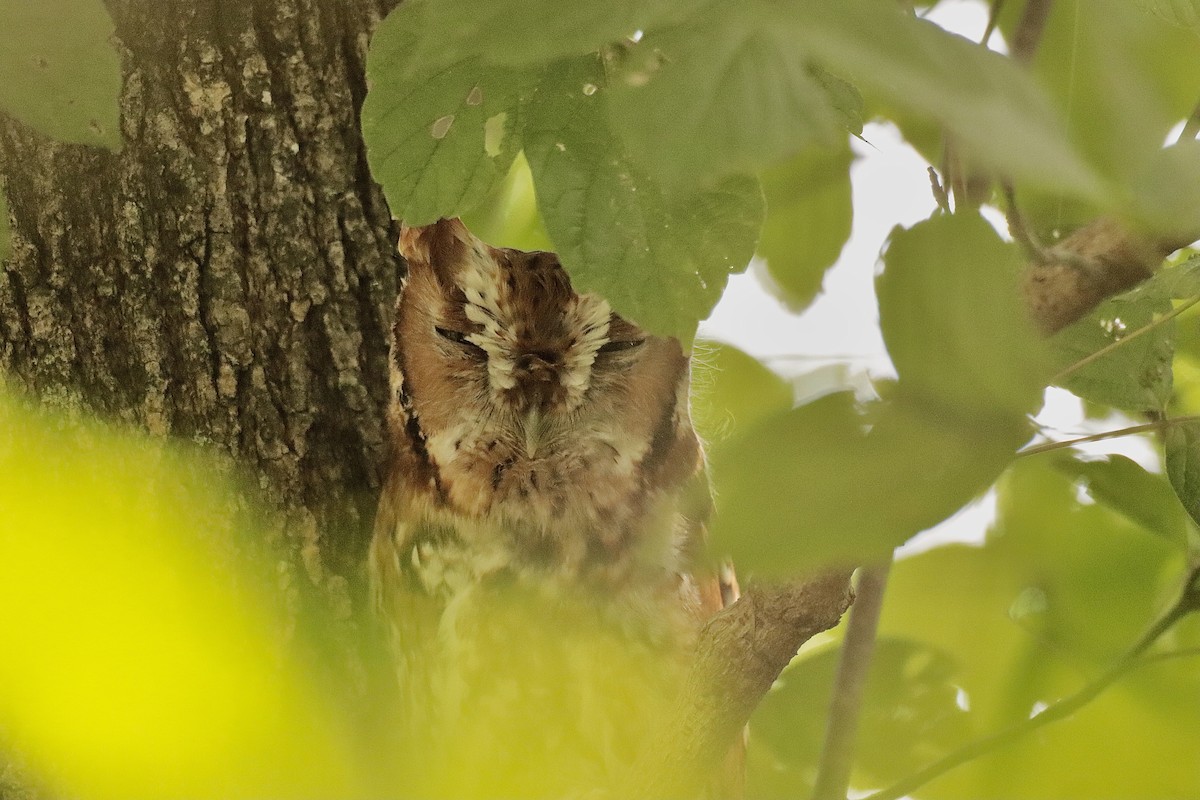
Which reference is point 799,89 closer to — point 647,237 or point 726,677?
point 647,237

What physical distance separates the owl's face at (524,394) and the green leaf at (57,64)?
0.55m

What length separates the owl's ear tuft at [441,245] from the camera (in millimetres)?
1041

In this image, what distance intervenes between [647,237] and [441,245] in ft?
1.74

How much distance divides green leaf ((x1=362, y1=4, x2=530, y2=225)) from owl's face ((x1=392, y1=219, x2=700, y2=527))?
36 centimetres

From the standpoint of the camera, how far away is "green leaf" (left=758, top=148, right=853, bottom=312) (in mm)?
901

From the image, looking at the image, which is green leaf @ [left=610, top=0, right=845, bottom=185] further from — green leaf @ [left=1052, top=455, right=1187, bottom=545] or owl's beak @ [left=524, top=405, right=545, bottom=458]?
owl's beak @ [left=524, top=405, right=545, bottom=458]

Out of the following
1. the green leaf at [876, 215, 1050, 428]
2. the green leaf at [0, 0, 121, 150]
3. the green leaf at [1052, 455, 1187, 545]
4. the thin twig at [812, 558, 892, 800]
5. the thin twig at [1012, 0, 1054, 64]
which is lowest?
the thin twig at [812, 558, 892, 800]

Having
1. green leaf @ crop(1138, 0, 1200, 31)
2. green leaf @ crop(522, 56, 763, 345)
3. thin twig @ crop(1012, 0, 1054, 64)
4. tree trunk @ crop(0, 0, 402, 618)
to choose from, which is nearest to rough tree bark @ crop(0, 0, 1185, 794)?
tree trunk @ crop(0, 0, 402, 618)

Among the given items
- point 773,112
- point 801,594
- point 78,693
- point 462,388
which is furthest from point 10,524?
point 773,112

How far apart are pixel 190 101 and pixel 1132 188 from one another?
0.88 m

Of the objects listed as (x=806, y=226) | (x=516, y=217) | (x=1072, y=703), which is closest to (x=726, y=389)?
(x=806, y=226)

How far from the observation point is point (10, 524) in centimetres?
80

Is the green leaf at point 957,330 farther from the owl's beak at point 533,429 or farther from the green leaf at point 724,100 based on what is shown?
the owl's beak at point 533,429

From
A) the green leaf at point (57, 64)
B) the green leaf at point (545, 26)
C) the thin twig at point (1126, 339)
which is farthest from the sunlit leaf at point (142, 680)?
the thin twig at point (1126, 339)
